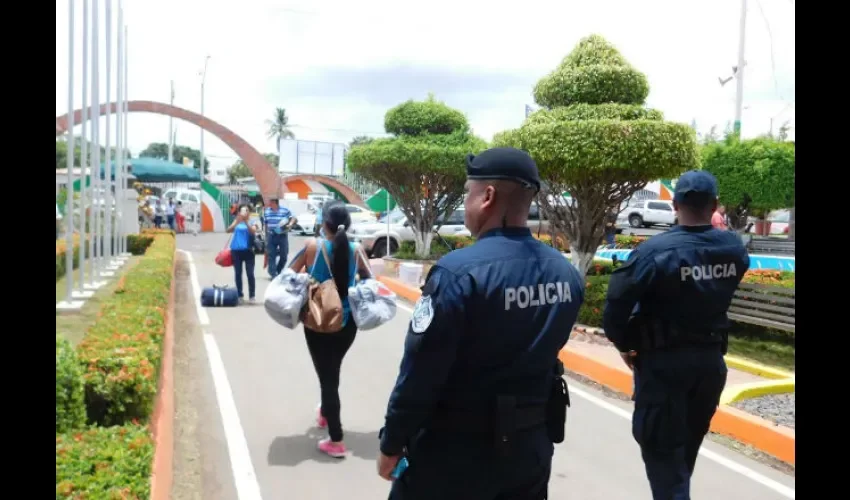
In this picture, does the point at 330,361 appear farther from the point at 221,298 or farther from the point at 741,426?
the point at 221,298

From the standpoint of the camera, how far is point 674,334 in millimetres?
3516

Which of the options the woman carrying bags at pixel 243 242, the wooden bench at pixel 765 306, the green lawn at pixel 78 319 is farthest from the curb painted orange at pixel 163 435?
the wooden bench at pixel 765 306

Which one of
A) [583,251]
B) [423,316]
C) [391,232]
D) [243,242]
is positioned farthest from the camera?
[391,232]

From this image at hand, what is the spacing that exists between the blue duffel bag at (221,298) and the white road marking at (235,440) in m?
3.69

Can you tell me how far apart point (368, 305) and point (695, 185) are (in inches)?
90.0

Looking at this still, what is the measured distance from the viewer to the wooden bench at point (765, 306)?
8.59 m

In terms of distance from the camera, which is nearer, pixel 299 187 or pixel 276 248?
pixel 276 248

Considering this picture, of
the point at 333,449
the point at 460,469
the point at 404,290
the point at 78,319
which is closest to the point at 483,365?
the point at 460,469

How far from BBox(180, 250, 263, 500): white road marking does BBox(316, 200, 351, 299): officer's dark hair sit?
129cm

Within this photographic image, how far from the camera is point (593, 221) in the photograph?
10617 mm

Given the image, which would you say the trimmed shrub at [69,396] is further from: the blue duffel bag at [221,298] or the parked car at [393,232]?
the parked car at [393,232]
